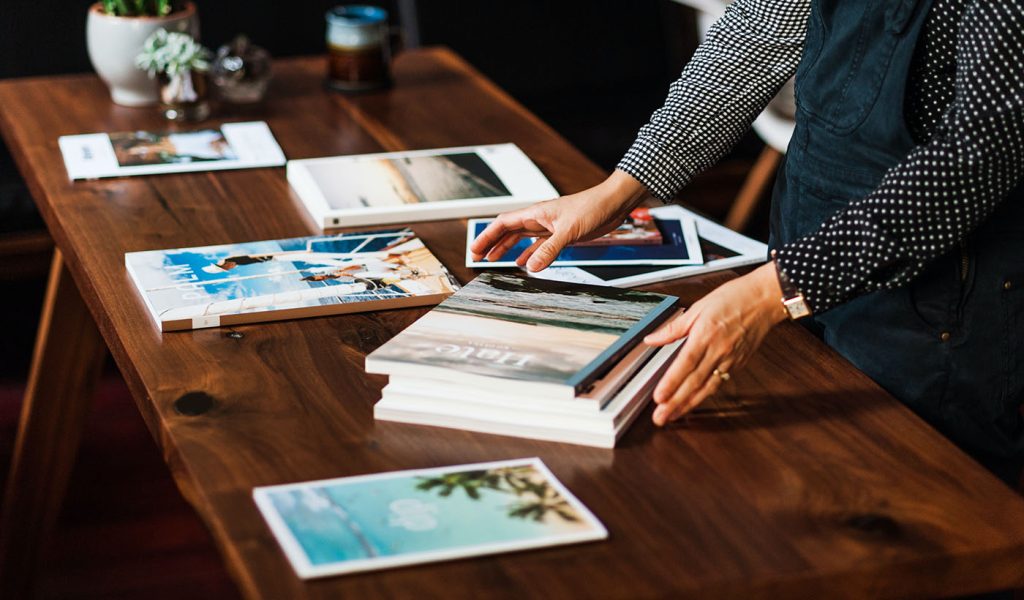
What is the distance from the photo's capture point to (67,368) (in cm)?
198

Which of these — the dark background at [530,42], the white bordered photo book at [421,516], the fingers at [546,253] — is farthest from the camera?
the dark background at [530,42]

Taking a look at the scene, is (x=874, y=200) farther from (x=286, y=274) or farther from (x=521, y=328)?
(x=286, y=274)

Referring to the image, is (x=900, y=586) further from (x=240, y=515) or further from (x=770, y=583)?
(x=240, y=515)

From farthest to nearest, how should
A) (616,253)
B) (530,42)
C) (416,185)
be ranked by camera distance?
(530,42) → (416,185) → (616,253)

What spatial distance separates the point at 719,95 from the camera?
1397 mm

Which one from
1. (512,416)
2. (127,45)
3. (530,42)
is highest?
(127,45)

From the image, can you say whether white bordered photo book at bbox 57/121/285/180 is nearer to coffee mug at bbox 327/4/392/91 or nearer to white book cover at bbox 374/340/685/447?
coffee mug at bbox 327/4/392/91

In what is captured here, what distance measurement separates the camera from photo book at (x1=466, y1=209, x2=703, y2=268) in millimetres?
1391

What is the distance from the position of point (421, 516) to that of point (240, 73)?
1.25 meters

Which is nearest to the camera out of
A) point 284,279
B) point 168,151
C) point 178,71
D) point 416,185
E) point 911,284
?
point 911,284

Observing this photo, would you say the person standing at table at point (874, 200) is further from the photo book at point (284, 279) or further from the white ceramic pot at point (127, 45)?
the white ceramic pot at point (127, 45)

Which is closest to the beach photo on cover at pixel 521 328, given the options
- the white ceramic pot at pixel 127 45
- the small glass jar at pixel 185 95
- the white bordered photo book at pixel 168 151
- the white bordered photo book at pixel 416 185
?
the white bordered photo book at pixel 416 185

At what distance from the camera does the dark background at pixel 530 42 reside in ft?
9.13

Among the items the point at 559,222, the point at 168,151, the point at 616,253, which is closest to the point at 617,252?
the point at 616,253
